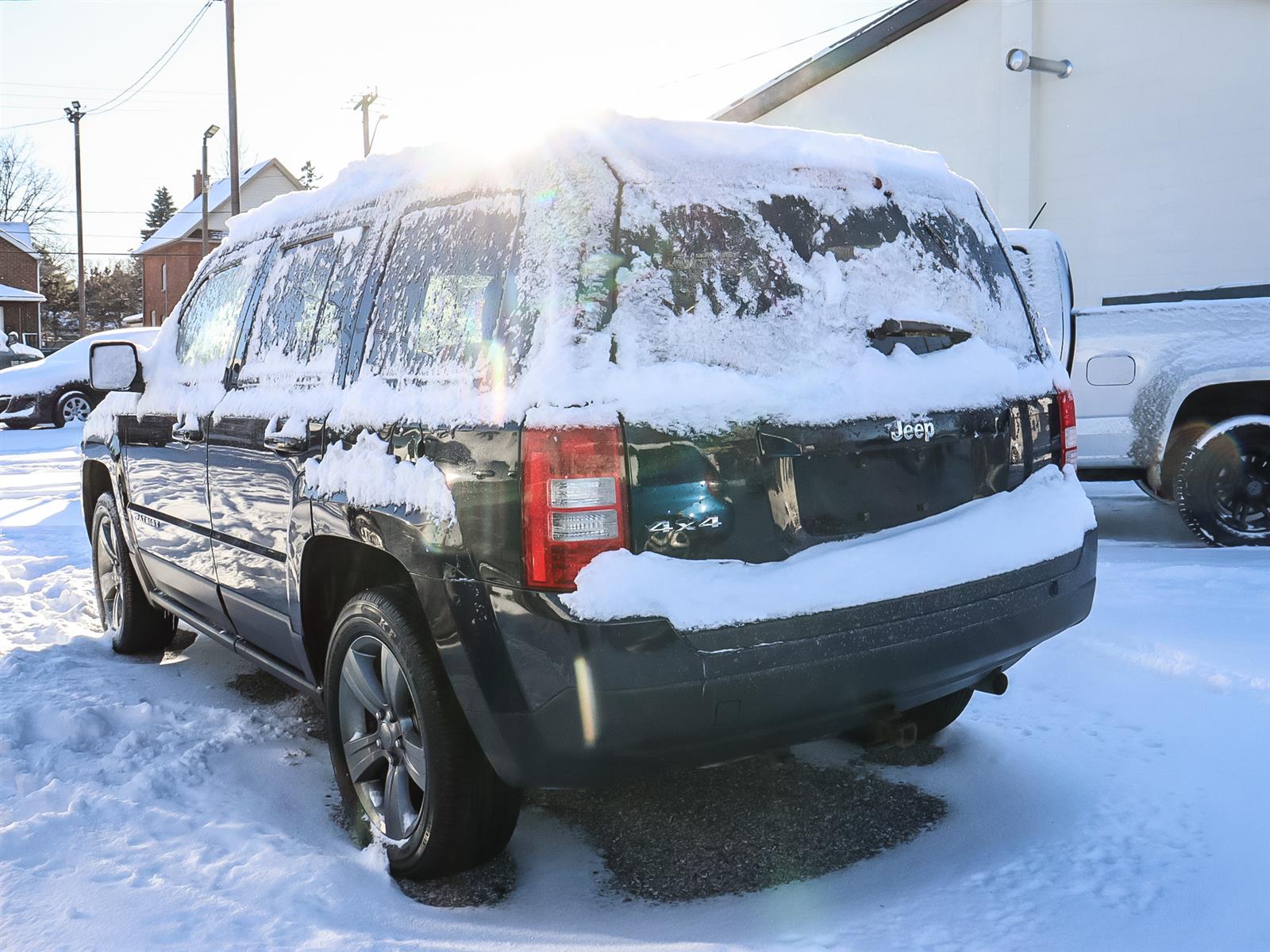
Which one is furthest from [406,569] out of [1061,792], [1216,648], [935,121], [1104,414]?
[935,121]

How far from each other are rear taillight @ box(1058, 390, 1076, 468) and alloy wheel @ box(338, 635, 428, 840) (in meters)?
1.99

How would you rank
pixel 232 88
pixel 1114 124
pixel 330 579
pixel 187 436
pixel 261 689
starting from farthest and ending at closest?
pixel 232 88
pixel 1114 124
pixel 261 689
pixel 187 436
pixel 330 579

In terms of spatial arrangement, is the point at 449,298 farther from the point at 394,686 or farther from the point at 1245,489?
the point at 1245,489

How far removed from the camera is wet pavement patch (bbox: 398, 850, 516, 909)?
2.85 meters

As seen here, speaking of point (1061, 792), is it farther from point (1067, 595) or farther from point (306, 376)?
point (306, 376)

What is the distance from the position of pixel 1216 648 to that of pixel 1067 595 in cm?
179

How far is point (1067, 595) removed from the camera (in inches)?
123

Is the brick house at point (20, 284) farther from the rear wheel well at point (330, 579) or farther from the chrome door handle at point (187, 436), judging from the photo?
the rear wheel well at point (330, 579)

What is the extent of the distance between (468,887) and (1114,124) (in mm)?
13185

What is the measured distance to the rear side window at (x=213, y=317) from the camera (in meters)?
4.21

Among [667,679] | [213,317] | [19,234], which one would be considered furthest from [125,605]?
[19,234]

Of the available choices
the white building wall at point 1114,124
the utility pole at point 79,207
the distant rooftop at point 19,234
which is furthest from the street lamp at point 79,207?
the white building wall at point 1114,124

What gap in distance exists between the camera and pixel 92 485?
5734mm

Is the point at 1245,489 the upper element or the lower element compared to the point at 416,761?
upper
